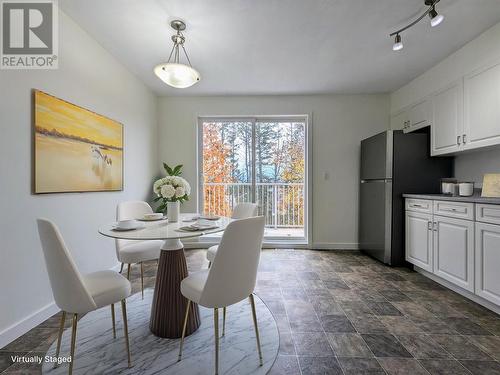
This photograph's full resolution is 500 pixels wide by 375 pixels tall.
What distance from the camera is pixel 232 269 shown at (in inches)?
47.5

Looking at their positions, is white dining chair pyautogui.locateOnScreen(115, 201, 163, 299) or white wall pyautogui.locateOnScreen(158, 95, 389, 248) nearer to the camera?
white dining chair pyautogui.locateOnScreen(115, 201, 163, 299)

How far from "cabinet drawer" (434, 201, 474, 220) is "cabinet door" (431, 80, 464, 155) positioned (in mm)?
659

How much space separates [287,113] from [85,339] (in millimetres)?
3584

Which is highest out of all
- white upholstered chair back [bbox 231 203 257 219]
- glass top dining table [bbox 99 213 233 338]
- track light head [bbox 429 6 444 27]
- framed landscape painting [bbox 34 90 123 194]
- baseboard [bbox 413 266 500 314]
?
track light head [bbox 429 6 444 27]

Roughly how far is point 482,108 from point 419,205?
1114 millimetres

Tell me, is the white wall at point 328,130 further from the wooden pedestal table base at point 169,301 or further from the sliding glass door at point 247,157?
the wooden pedestal table base at point 169,301

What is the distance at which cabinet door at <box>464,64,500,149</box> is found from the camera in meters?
2.07

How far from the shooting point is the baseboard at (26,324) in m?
1.50

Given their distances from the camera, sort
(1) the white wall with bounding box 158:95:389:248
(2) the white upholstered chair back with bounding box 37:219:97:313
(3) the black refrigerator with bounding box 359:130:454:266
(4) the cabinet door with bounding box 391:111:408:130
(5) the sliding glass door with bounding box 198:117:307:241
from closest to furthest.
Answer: (2) the white upholstered chair back with bounding box 37:219:97:313 → (3) the black refrigerator with bounding box 359:130:454:266 → (4) the cabinet door with bounding box 391:111:408:130 → (1) the white wall with bounding box 158:95:389:248 → (5) the sliding glass door with bounding box 198:117:307:241

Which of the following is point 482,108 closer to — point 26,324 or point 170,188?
point 170,188

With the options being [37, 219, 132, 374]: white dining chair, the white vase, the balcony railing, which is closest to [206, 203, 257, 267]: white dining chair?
the white vase

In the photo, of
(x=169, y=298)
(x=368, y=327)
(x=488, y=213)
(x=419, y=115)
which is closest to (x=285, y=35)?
(x=419, y=115)

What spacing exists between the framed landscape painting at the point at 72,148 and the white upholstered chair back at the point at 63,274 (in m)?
0.89

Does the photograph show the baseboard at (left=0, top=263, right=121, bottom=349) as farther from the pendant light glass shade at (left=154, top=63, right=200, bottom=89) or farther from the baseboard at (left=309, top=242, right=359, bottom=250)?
the baseboard at (left=309, top=242, right=359, bottom=250)
